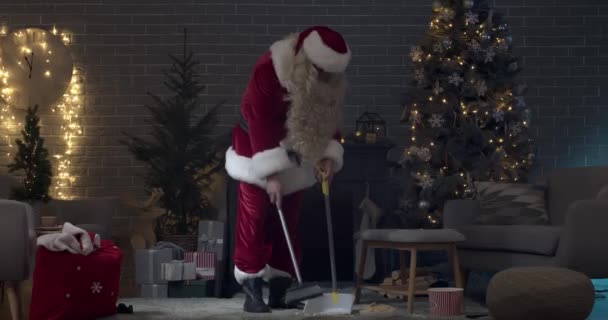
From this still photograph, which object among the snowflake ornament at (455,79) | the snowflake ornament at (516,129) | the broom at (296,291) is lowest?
the broom at (296,291)

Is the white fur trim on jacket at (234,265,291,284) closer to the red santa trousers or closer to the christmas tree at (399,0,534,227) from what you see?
the red santa trousers

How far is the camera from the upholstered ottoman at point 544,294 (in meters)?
→ 3.56

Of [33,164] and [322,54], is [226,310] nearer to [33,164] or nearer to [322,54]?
[322,54]

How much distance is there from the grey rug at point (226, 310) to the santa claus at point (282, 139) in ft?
0.66

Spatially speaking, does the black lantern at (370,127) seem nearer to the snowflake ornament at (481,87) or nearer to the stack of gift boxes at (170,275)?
the snowflake ornament at (481,87)

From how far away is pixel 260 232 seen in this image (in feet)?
13.6

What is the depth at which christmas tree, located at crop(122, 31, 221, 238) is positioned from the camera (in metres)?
6.20

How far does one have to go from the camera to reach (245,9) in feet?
22.8

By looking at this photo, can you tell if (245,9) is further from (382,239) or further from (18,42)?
(382,239)

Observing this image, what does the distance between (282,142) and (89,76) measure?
3.33 metres

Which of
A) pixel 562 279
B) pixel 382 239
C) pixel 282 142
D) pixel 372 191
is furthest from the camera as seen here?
pixel 372 191

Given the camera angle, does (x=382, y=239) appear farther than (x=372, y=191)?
No

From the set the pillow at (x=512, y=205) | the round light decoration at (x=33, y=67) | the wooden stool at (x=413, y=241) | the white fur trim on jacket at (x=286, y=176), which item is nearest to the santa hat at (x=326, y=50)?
the white fur trim on jacket at (x=286, y=176)

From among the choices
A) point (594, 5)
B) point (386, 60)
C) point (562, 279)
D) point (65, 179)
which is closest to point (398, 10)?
point (386, 60)
